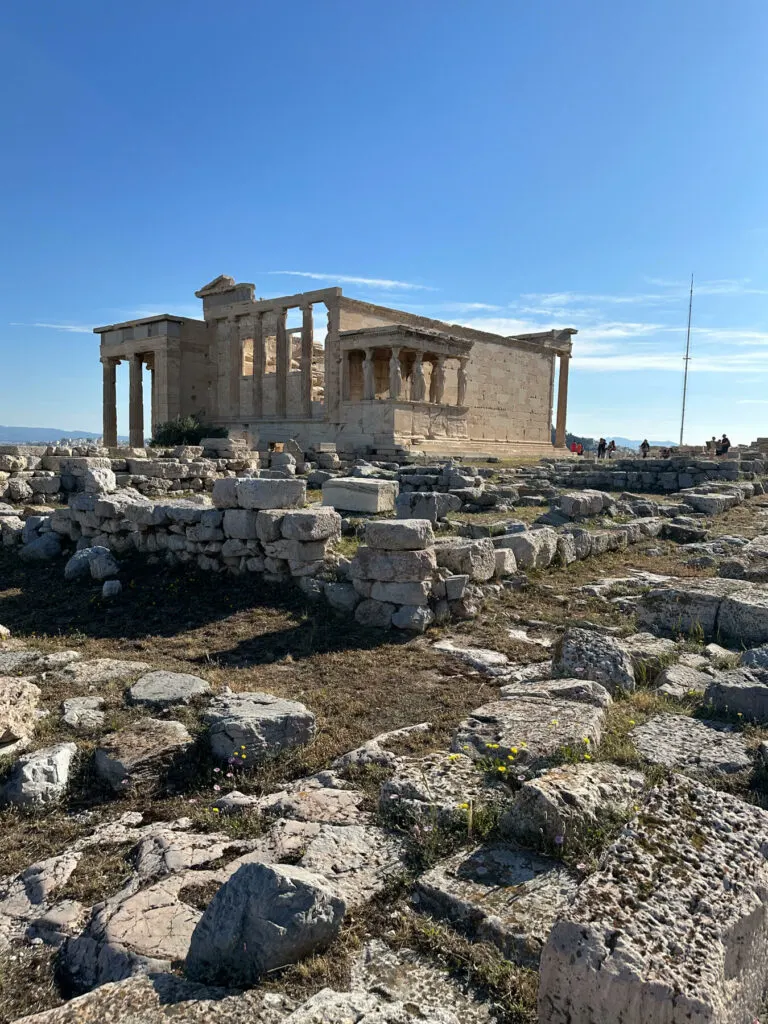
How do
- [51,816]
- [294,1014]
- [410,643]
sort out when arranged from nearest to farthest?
1. [294,1014]
2. [51,816]
3. [410,643]

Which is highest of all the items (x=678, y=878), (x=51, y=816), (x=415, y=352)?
(x=415, y=352)

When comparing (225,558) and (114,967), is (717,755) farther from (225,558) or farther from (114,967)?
(225,558)

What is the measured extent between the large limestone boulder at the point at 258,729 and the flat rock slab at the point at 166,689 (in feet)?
1.65

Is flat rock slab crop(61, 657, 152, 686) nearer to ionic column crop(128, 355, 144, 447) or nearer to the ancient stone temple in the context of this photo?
the ancient stone temple

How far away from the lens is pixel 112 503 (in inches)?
389

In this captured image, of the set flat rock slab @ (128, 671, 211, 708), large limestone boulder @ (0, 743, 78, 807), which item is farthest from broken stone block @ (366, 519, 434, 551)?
large limestone boulder @ (0, 743, 78, 807)

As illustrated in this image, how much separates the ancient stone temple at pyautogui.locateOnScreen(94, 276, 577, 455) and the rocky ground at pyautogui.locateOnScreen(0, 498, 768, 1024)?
20.4 metres

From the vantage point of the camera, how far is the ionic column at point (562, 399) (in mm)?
39750

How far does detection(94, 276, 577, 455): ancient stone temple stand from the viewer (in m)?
28.3

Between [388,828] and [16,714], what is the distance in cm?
264

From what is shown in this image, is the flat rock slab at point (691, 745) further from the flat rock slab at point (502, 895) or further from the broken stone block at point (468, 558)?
the broken stone block at point (468, 558)

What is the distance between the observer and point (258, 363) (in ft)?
107

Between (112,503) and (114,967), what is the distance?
7997 millimetres

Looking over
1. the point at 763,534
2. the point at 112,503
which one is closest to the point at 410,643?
the point at 112,503
